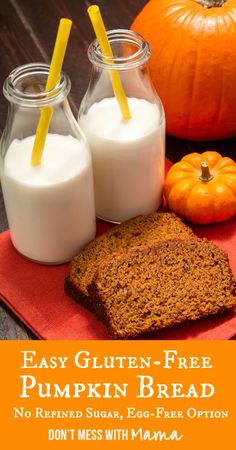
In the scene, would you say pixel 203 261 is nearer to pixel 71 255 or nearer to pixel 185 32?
pixel 71 255

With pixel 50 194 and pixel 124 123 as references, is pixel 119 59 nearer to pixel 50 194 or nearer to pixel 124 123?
pixel 124 123

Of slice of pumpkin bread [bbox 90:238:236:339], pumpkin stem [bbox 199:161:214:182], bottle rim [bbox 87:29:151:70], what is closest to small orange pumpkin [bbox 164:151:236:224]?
pumpkin stem [bbox 199:161:214:182]

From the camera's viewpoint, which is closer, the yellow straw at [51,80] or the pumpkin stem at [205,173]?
the yellow straw at [51,80]

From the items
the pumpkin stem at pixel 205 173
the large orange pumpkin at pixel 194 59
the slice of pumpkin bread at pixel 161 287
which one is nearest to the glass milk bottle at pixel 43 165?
the slice of pumpkin bread at pixel 161 287

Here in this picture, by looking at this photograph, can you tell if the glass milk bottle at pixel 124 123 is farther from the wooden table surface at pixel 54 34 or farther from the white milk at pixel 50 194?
the wooden table surface at pixel 54 34

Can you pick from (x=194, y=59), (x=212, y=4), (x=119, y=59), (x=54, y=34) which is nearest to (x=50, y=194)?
(x=119, y=59)
